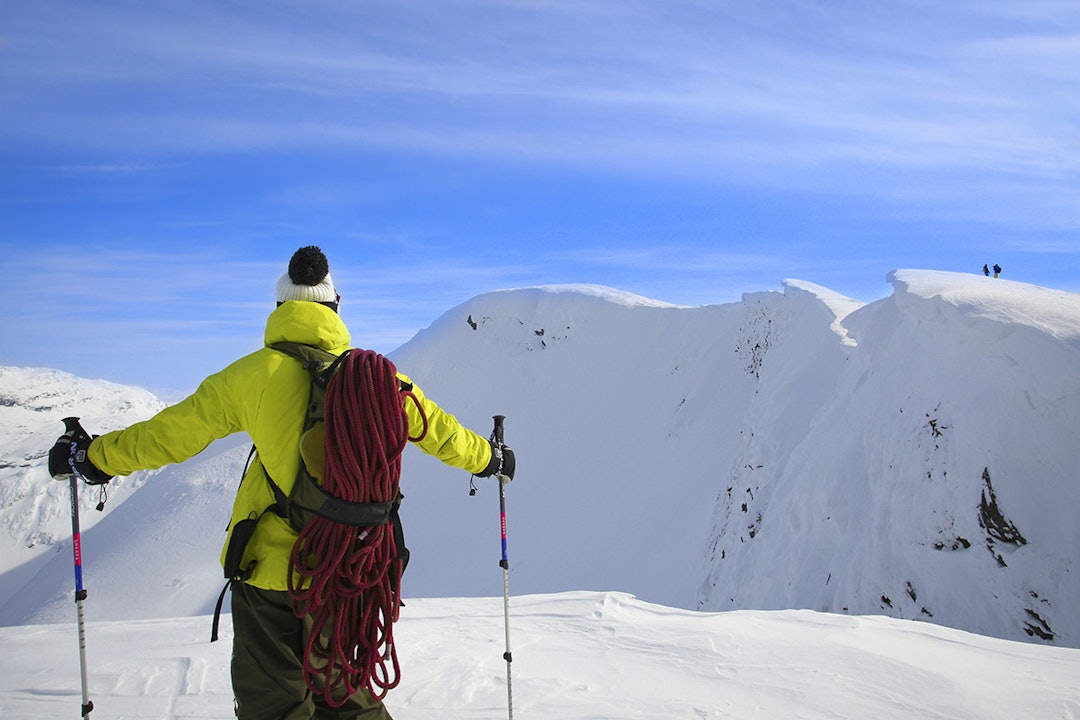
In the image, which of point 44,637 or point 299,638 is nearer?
point 299,638

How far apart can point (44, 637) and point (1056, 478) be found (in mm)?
11192

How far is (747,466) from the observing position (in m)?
16.3

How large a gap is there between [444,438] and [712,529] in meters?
15.4

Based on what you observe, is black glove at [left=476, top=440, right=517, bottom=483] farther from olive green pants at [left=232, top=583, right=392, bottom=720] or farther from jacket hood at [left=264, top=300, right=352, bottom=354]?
olive green pants at [left=232, top=583, right=392, bottom=720]

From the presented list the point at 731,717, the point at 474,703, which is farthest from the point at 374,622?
the point at 731,717

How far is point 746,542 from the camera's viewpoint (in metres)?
14.1

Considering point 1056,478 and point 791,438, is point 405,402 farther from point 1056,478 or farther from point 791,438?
point 791,438

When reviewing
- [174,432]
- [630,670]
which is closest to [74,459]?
[174,432]

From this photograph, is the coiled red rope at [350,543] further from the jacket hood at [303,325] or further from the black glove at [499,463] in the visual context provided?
the black glove at [499,463]

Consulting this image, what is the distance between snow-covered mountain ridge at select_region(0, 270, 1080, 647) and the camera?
9.31 m

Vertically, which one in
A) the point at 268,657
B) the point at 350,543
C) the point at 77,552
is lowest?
the point at 268,657

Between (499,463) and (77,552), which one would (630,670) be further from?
(77,552)

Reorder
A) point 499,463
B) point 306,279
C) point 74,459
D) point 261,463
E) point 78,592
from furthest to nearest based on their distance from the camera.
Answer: point 499,463 < point 78,592 < point 306,279 < point 74,459 < point 261,463

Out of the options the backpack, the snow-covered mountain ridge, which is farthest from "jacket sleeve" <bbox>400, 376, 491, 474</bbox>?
the snow-covered mountain ridge
